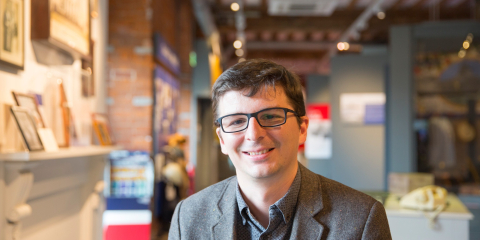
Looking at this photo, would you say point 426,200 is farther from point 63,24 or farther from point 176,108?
point 176,108

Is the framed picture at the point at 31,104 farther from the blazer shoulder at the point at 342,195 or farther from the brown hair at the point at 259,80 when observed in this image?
the blazer shoulder at the point at 342,195

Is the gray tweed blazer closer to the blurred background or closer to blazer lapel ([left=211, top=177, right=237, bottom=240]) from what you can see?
blazer lapel ([left=211, top=177, right=237, bottom=240])

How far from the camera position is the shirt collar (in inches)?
56.0

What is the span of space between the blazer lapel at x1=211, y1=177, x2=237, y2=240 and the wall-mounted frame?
1.55m

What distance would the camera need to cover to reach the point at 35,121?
2.28m

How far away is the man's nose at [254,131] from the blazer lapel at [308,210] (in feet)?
0.92

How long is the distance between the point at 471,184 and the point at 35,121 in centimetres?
504

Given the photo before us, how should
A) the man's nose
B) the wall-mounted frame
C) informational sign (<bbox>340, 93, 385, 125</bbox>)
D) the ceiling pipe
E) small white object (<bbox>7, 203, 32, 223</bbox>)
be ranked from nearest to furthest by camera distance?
the man's nose
small white object (<bbox>7, 203, 32, 223</bbox>)
the wall-mounted frame
the ceiling pipe
informational sign (<bbox>340, 93, 385, 125</bbox>)

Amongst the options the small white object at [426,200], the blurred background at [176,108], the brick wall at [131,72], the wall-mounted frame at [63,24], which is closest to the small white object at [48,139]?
the blurred background at [176,108]

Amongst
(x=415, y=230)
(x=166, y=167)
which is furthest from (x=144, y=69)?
(x=415, y=230)

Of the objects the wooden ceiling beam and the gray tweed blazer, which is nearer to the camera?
the gray tweed blazer

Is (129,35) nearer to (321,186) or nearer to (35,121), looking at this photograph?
(35,121)

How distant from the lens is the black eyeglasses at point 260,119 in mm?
1374

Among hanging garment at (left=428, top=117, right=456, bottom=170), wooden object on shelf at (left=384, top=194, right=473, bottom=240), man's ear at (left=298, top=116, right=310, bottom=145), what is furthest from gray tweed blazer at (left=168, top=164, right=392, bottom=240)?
hanging garment at (left=428, top=117, right=456, bottom=170)
